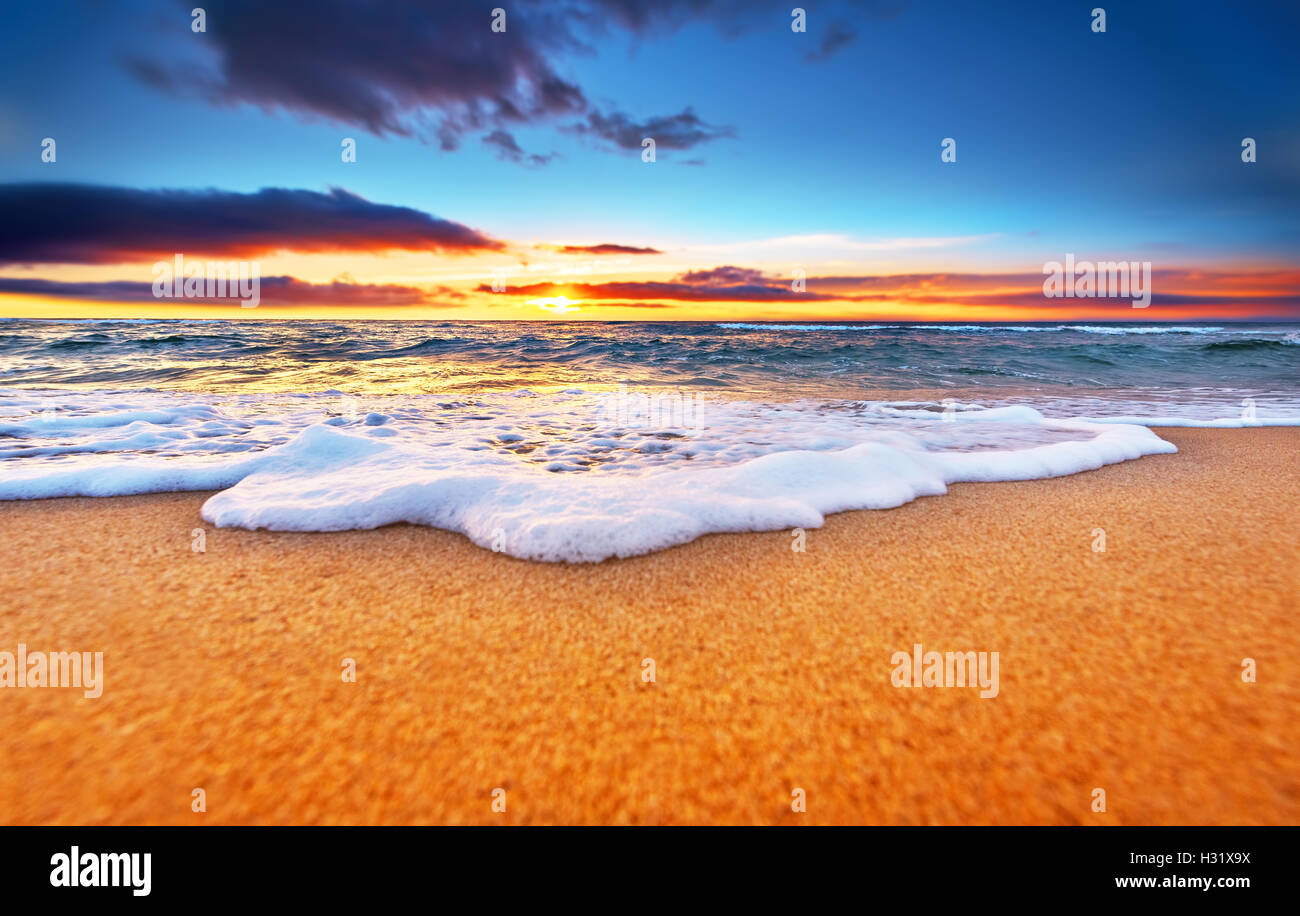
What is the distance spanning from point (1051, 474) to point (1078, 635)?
242 cm

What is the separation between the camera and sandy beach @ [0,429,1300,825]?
4.10 feet

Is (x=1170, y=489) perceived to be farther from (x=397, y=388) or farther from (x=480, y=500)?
(x=397, y=388)

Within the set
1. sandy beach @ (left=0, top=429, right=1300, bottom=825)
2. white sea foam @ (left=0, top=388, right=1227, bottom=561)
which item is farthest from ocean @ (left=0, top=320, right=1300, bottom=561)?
sandy beach @ (left=0, top=429, right=1300, bottom=825)

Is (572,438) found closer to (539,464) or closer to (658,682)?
(539,464)

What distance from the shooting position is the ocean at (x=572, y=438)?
2875mm

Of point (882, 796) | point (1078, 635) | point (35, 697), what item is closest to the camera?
point (882, 796)

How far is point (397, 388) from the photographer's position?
362 inches

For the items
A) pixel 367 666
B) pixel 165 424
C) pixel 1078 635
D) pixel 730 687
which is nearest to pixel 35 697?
pixel 367 666

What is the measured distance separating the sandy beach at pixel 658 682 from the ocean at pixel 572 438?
Result: 0.30 meters

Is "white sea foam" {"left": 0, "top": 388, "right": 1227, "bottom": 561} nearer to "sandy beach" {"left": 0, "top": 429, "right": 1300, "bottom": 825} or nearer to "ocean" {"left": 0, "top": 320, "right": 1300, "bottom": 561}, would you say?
"ocean" {"left": 0, "top": 320, "right": 1300, "bottom": 561}

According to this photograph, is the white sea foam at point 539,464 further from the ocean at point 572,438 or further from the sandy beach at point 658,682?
the sandy beach at point 658,682

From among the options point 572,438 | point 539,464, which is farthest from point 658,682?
point 572,438

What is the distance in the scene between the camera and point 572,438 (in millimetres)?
5012

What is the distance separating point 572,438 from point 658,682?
11.7ft
